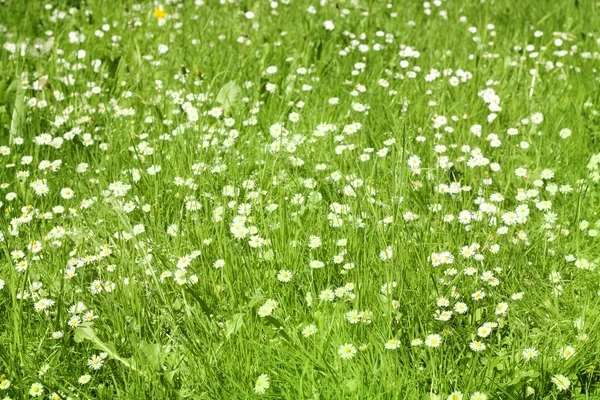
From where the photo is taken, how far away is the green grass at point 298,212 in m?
2.29

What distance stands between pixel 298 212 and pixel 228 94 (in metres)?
1.26

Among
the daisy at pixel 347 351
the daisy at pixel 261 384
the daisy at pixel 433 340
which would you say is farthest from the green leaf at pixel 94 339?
the daisy at pixel 433 340

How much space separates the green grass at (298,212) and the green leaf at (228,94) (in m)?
0.01

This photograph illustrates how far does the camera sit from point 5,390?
2.26 meters

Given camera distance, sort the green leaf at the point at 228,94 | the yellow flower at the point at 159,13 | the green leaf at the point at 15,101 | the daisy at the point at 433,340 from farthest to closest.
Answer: the yellow flower at the point at 159,13 < the green leaf at the point at 228,94 < the green leaf at the point at 15,101 < the daisy at the point at 433,340

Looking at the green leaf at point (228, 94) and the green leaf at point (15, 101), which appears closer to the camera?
the green leaf at point (15, 101)

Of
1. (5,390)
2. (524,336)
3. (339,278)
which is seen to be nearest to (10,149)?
(5,390)

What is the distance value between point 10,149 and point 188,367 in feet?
5.96

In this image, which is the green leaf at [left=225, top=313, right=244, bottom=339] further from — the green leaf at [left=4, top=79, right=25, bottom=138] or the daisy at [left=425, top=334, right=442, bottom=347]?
the green leaf at [left=4, top=79, right=25, bottom=138]

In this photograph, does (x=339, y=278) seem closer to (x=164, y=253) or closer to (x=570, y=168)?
(x=164, y=253)

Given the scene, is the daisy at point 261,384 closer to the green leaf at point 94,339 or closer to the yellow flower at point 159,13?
the green leaf at point 94,339

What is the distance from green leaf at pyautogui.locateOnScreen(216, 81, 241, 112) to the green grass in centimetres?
1

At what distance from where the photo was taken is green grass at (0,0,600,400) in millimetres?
2293

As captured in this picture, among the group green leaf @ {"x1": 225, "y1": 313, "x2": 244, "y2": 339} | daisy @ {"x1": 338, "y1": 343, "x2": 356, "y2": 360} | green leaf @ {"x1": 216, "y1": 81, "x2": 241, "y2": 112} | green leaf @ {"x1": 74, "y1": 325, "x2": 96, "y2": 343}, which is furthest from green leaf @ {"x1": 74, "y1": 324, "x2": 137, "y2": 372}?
green leaf @ {"x1": 216, "y1": 81, "x2": 241, "y2": 112}
